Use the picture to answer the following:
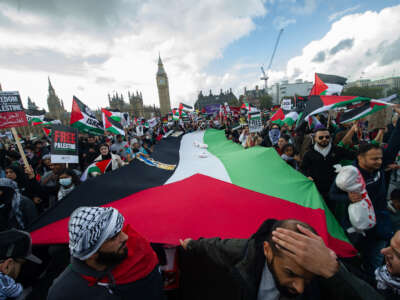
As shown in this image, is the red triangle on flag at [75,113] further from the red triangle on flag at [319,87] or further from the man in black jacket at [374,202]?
the red triangle on flag at [319,87]

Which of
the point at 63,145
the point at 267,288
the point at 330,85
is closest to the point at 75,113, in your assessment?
the point at 63,145

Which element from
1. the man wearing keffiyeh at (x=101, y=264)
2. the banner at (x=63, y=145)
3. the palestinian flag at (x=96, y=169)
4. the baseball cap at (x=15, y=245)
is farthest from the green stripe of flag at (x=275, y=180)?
the banner at (x=63, y=145)

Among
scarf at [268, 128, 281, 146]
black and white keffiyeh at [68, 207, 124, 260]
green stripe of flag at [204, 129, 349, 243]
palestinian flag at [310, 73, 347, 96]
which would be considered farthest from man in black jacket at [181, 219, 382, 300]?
scarf at [268, 128, 281, 146]

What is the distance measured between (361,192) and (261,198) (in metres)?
1.02

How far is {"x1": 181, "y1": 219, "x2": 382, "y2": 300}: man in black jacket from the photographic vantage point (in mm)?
841

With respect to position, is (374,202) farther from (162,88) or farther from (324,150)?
(162,88)

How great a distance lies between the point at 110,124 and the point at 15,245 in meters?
4.13

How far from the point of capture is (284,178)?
9.39 ft

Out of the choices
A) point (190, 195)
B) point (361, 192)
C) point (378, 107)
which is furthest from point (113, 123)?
point (378, 107)

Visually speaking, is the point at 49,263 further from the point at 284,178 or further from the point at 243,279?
the point at 284,178

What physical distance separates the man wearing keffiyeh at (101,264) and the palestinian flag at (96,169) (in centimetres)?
289

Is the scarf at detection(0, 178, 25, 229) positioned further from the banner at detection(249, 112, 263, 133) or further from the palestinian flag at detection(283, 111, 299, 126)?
the palestinian flag at detection(283, 111, 299, 126)

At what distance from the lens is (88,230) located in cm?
109

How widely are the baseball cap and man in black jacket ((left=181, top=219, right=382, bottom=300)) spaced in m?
1.73
